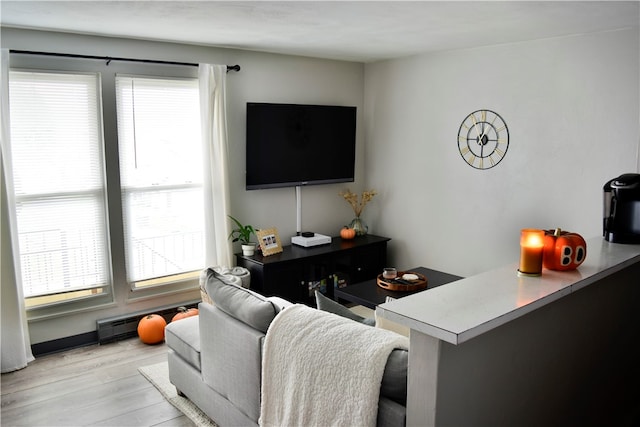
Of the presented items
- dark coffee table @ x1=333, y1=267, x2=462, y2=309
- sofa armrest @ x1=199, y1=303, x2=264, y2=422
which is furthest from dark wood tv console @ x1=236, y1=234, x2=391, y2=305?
sofa armrest @ x1=199, y1=303, x2=264, y2=422

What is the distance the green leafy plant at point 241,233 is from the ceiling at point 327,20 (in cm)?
157

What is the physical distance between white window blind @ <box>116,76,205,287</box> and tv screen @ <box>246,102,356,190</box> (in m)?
0.53

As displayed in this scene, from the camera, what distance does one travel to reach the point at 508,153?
4441mm

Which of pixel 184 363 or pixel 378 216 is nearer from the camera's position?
pixel 184 363

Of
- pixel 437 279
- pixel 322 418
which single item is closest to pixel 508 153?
pixel 437 279

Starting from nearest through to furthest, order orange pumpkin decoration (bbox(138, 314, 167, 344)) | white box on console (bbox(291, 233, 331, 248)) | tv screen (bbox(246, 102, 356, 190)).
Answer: orange pumpkin decoration (bbox(138, 314, 167, 344))
tv screen (bbox(246, 102, 356, 190))
white box on console (bbox(291, 233, 331, 248))

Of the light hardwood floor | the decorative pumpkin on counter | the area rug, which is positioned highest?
the decorative pumpkin on counter

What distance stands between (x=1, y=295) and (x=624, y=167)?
4462mm

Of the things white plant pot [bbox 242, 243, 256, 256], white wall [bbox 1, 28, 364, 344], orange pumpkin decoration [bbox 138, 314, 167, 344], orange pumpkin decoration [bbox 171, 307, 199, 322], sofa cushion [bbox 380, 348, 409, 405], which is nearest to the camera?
sofa cushion [bbox 380, 348, 409, 405]

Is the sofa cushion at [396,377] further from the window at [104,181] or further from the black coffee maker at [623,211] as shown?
the window at [104,181]

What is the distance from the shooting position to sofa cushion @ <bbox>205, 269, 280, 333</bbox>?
2471mm

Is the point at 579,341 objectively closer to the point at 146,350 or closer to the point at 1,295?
the point at 146,350

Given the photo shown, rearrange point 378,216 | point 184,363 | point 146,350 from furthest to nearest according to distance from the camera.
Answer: point 378,216 → point 146,350 → point 184,363

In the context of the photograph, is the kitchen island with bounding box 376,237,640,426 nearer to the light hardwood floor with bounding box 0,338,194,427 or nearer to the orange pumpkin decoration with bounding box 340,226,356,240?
the light hardwood floor with bounding box 0,338,194,427
